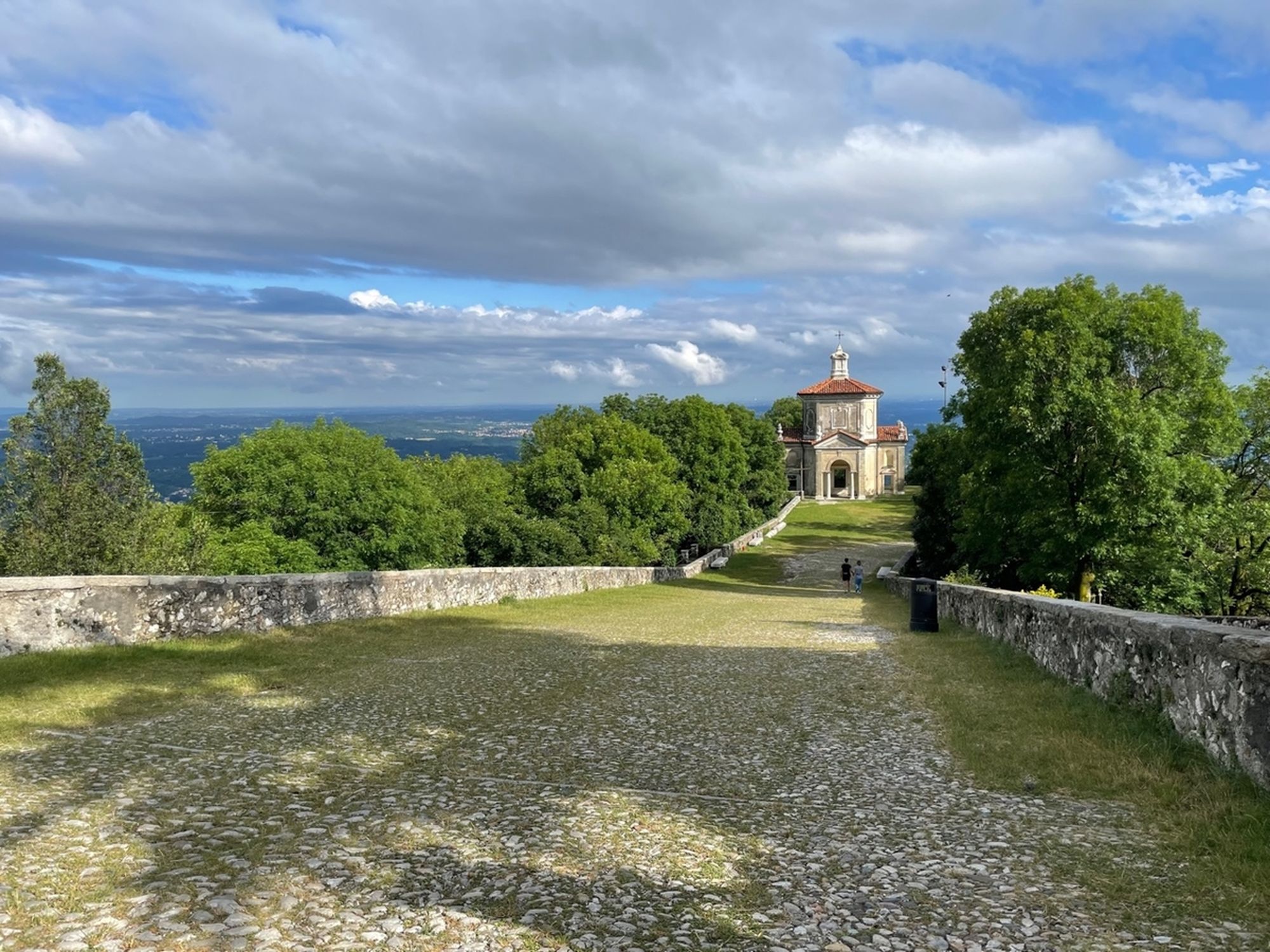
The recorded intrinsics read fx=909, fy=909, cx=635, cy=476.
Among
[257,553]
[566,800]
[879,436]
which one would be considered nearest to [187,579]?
[566,800]

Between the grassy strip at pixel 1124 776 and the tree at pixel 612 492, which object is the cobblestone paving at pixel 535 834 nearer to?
the grassy strip at pixel 1124 776

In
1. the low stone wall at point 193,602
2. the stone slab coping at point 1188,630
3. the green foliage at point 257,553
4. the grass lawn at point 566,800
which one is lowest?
the green foliage at point 257,553

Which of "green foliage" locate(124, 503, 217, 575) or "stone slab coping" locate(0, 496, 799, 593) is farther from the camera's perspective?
"green foliage" locate(124, 503, 217, 575)

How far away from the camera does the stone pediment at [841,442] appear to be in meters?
86.4

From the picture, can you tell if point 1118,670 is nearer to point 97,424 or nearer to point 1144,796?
point 1144,796

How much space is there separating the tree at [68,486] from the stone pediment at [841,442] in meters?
62.3

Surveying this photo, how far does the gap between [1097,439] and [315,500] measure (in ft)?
93.8

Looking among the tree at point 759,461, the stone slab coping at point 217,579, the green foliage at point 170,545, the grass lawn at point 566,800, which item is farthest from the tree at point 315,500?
the tree at point 759,461

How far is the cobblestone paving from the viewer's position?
3.83 m

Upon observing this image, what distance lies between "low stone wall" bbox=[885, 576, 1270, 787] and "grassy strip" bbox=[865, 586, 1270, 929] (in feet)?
0.47

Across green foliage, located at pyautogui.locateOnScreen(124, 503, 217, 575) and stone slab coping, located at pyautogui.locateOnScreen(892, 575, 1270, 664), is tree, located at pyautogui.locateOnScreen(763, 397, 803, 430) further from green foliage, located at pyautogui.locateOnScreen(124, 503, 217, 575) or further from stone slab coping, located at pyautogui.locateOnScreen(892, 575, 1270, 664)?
stone slab coping, located at pyautogui.locateOnScreen(892, 575, 1270, 664)

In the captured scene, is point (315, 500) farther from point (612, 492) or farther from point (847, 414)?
point (847, 414)

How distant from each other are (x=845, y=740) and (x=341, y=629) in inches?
324

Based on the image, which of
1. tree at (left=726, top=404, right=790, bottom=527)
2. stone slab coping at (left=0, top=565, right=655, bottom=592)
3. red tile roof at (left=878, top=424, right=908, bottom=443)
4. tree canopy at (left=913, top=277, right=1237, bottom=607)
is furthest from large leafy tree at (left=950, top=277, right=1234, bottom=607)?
red tile roof at (left=878, top=424, right=908, bottom=443)
